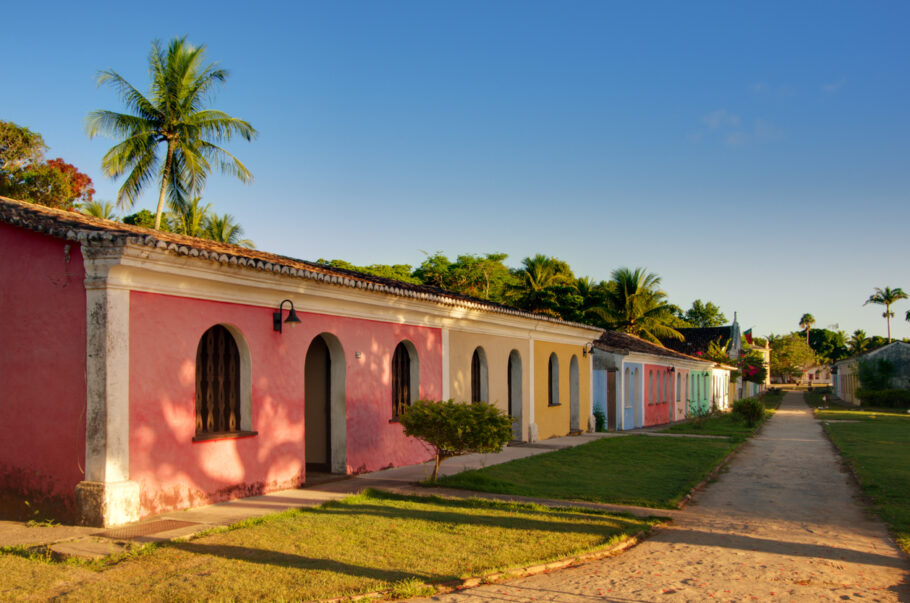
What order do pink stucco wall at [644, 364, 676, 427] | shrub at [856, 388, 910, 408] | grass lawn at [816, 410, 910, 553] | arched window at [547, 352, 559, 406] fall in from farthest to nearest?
shrub at [856, 388, 910, 408]
pink stucco wall at [644, 364, 676, 427]
arched window at [547, 352, 559, 406]
grass lawn at [816, 410, 910, 553]

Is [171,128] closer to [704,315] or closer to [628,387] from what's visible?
[628,387]

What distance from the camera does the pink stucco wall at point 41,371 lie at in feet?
26.3

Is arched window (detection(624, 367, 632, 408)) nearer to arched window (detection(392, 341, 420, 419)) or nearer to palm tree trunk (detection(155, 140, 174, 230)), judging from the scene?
arched window (detection(392, 341, 420, 419))

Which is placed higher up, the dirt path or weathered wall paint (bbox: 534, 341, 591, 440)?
weathered wall paint (bbox: 534, 341, 591, 440)

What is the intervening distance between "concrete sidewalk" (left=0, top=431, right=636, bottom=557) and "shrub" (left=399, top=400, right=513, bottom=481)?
70 cm

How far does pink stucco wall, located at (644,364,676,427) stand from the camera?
28125mm

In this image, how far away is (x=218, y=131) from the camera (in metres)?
25.7

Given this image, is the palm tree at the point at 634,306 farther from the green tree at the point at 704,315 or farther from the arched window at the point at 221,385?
the green tree at the point at 704,315

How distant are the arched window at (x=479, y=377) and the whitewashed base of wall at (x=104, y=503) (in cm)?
934

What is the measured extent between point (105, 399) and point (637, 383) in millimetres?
21901

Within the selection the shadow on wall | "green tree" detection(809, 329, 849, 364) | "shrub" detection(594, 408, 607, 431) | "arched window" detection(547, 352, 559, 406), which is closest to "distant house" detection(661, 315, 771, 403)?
"shrub" detection(594, 408, 607, 431)

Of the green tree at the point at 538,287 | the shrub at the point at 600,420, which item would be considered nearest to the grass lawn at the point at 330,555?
the shrub at the point at 600,420

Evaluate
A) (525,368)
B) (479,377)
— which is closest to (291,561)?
(479,377)

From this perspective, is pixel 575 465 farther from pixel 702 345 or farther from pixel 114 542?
pixel 702 345
